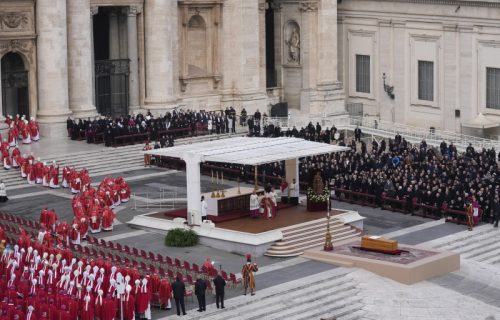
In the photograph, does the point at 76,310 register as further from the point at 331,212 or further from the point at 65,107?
the point at 65,107

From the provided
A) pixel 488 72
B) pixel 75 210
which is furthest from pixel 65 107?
pixel 488 72

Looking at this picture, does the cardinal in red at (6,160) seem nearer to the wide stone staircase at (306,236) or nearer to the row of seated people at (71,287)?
the row of seated people at (71,287)

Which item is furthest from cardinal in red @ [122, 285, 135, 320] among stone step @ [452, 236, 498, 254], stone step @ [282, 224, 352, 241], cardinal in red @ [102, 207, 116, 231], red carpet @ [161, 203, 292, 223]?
stone step @ [452, 236, 498, 254]

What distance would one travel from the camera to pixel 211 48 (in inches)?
2889

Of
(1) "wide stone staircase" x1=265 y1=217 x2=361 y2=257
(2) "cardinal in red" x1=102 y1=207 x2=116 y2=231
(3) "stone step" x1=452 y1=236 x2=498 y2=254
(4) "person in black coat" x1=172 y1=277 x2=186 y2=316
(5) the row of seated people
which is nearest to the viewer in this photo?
(5) the row of seated people

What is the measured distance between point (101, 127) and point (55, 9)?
6148mm

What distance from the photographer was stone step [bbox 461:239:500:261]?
47459 millimetres

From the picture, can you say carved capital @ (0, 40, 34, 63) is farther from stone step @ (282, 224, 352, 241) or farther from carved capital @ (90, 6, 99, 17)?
stone step @ (282, 224, 352, 241)

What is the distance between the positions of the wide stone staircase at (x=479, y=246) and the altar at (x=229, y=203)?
7.57m

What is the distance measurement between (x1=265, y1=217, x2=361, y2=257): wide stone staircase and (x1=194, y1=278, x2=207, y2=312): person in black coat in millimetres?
6877

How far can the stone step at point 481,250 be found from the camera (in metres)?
47.5

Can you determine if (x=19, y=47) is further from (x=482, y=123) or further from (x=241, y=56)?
(x=482, y=123)

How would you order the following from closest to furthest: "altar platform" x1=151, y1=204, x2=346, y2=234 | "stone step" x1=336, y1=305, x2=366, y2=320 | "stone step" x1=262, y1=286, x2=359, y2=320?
"stone step" x1=262, y1=286, x2=359, y2=320 → "stone step" x1=336, y1=305, x2=366, y2=320 → "altar platform" x1=151, y1=204, x2=346, y2=234

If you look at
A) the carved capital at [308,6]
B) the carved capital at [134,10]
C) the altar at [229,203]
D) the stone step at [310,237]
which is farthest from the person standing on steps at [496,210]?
the carved capital at [308,6]
